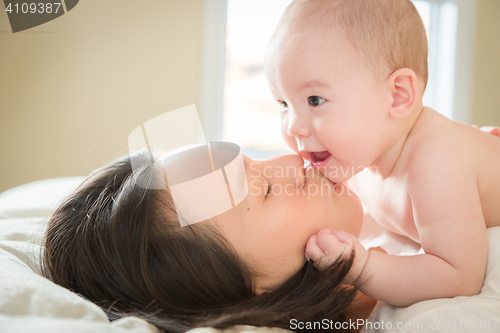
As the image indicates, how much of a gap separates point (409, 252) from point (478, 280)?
0.81 feet

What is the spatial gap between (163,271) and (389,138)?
0.58 meters

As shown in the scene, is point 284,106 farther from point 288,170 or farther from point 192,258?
point 192,258

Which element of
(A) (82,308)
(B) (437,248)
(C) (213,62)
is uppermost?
(C) (213,62)

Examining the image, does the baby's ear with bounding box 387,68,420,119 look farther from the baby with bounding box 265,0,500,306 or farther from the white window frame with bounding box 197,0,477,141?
the white window frame with bounding box 197,0,477,141

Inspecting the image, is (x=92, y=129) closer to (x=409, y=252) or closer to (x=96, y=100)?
(x=96, y=100)

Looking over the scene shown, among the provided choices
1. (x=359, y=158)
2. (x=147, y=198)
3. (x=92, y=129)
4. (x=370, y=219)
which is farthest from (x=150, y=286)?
(x=92, y=129)

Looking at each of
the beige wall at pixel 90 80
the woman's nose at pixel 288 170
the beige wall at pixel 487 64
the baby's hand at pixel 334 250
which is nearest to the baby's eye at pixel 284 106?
the woman's nose at pixel 288 170

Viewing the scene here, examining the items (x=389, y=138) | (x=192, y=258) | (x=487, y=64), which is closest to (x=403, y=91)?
(x=389, y=138)

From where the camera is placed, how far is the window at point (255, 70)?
3033 mm

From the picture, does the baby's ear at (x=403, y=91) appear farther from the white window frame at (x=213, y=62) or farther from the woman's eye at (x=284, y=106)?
the white window frame at (x=213, y=62)

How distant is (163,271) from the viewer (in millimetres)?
628

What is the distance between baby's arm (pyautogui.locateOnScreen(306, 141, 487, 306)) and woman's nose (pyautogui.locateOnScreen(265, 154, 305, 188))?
0.13m

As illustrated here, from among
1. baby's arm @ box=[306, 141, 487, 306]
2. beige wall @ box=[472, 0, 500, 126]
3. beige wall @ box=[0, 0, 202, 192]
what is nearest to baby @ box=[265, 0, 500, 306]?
baby's arm @ box=[306, 141, 487, 306]

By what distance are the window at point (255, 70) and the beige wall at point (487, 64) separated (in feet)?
0.69
